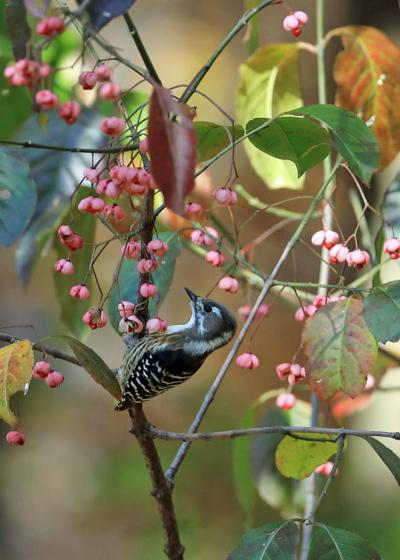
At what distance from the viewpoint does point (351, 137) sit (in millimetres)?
1229

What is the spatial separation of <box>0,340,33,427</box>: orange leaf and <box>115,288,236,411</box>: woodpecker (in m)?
0.58

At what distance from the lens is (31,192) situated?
1425 millimetres

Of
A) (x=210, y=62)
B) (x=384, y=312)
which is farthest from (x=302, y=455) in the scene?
(x=210, y=62)

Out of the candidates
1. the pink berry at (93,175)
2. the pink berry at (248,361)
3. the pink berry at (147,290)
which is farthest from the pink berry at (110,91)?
the pink berry at (248,361)

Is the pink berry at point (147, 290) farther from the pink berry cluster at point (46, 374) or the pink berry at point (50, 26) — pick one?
the pink berry at point (50, 26)

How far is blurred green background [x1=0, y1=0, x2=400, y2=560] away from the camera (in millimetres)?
3627

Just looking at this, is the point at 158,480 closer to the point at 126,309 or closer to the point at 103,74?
the point at 126,309

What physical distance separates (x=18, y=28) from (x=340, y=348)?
24.7 inches

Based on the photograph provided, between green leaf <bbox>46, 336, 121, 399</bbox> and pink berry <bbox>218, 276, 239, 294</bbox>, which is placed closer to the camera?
green leaf <bbox>46, 336, 121, 399</bbox>

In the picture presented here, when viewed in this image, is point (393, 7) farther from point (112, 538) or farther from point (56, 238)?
point (112, 538)

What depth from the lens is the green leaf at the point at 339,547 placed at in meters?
1.20

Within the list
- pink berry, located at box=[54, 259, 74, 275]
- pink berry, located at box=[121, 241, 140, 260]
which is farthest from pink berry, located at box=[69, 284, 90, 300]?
pink berry, located at box=[121, 241, 140, 260]

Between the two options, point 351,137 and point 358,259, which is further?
point 358,259

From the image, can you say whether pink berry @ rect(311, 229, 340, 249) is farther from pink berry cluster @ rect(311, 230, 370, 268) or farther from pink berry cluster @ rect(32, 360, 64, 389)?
pink berry cluster @ rect(32, 360, 64, 389)
